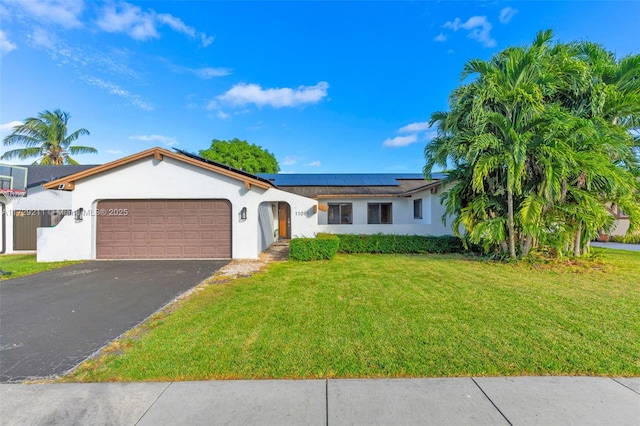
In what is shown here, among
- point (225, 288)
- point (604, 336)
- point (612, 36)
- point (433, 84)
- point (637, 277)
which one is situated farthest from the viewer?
point (433, 84)

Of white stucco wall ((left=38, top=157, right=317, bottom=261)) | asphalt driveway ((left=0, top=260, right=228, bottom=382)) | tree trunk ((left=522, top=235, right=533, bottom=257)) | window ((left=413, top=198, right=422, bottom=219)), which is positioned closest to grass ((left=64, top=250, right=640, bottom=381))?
asphalt driveway ((left=0, top=260, right=228, bottom=382))

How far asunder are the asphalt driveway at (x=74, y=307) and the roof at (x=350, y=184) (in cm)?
864

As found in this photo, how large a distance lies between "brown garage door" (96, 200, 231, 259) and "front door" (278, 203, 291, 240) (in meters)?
7.37

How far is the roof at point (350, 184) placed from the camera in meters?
15.3

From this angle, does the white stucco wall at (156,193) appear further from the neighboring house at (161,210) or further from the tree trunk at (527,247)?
the tree trunk at (527,247)

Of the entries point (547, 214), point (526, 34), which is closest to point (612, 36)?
point (526, 34)

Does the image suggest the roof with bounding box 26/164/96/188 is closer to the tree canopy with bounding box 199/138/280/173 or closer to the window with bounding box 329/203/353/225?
the tree canopy with bounding box 199/138/280/173

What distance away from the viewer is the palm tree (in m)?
20.6

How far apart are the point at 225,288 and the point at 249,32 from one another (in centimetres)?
1217

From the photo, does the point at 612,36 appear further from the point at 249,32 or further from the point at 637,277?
the point at 249,32

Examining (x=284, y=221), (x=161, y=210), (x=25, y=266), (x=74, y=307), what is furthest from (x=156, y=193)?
(x=284, y=221)

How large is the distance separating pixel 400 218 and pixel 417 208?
135 cm

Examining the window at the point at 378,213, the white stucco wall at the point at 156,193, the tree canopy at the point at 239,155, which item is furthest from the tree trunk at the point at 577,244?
the tree canopy at the point at 239,155

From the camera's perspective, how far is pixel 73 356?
11.2 feet
